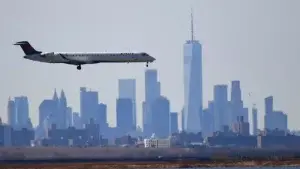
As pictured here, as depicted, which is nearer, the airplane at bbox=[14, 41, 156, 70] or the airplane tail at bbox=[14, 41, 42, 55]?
the airplane at bbox=[14, 41, 156, 70]

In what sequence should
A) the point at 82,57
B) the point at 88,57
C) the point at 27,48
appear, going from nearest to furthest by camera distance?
the point at 88,57 → the point at 82,57 → the point at 27,48

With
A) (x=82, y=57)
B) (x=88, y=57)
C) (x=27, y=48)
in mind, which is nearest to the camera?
(x=88, y=57)

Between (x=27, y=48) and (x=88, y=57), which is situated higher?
(x=27, y=48)

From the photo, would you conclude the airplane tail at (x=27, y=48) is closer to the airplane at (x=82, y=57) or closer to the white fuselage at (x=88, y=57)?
the airplane at (x=82, y=57)

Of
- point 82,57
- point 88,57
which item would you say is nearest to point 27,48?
point 82,57

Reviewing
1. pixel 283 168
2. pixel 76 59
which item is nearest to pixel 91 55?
pixel 76 59

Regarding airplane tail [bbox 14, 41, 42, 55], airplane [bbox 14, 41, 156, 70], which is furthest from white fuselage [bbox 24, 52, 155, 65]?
airplane tail [bbox 14, 41, 42, 55]

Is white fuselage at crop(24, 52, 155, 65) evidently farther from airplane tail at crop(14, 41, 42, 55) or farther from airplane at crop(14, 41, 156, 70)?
airplane tail at crop(14, 41, 42, 55)

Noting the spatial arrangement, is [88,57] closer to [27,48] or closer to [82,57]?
[82,57]
